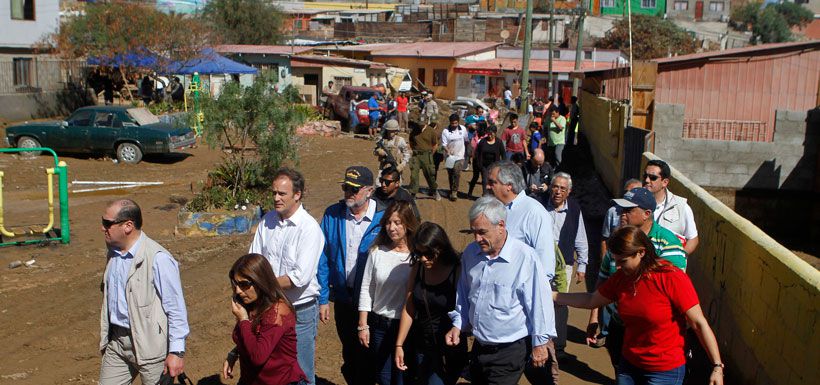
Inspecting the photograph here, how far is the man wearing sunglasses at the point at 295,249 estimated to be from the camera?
17.4 ft

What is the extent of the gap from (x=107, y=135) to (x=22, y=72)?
1298 cm

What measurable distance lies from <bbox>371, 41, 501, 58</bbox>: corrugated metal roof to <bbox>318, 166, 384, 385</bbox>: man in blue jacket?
154 ft

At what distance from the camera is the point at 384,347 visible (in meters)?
5.46

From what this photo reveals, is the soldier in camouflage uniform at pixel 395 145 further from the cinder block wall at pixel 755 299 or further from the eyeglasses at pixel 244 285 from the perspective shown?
the eyeglasses at pixel 244 285

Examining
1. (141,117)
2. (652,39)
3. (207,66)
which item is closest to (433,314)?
(141,117)

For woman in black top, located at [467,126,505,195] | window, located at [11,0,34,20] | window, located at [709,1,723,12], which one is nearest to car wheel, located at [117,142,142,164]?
woman in black top, located at [467,126,505,195]

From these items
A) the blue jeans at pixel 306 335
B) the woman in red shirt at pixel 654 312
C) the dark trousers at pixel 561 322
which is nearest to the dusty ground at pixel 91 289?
the dark trousers at pixel 561 322

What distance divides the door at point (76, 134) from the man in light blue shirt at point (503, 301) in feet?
60.8

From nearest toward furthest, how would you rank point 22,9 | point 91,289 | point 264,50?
point 91,289, point 22,9, point 264,50

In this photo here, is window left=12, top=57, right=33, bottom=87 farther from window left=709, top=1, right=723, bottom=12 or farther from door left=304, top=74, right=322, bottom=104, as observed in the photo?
window left=709, top=1, right=723, bottom=12

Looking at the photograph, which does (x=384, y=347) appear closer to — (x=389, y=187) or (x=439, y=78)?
(x=389, y=187)

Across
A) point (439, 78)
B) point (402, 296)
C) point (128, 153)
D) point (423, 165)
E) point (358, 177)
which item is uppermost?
point (439, 78)

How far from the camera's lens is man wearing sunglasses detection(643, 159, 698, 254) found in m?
6.84

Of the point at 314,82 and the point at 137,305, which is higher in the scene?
the point at 314,82
